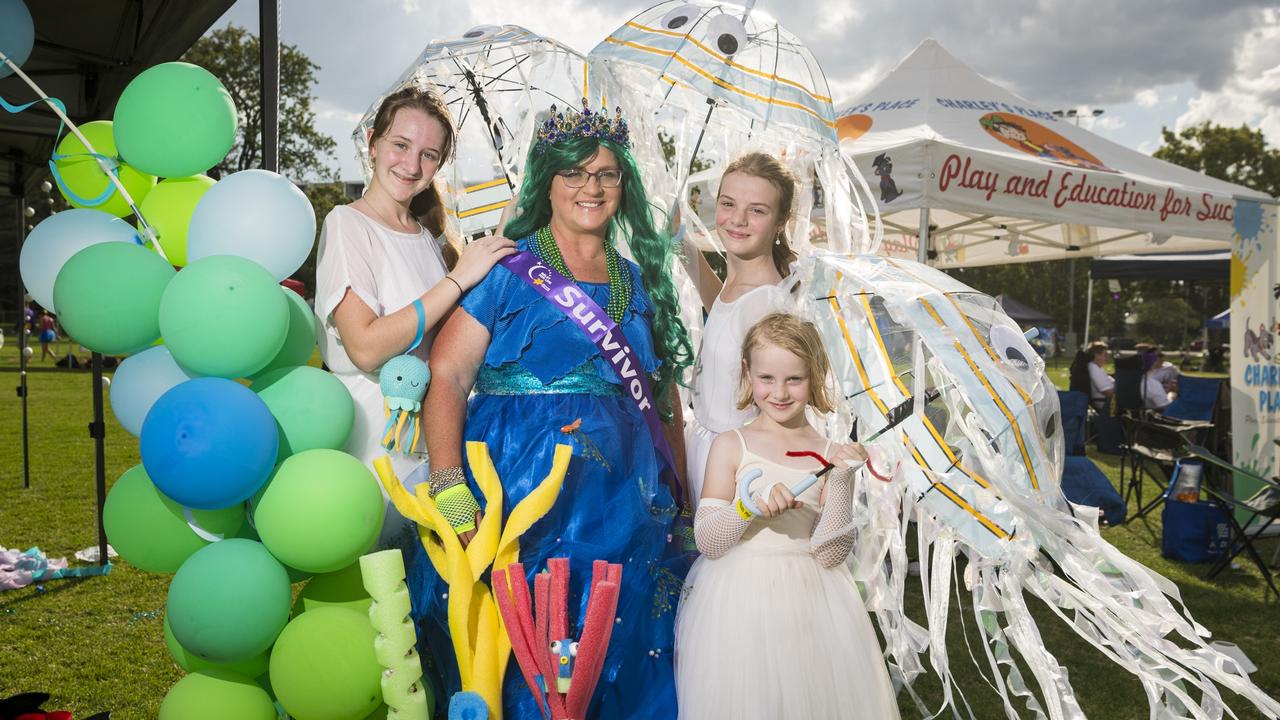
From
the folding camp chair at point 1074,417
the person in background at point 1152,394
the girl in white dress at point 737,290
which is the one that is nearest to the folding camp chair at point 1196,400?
the person in background at point 1152,394

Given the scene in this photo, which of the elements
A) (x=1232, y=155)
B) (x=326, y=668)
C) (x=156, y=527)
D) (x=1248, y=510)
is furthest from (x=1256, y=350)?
(x=1232, y=155)

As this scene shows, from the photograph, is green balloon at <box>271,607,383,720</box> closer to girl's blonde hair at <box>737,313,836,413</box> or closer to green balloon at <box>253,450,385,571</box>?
green balloon at <box>253,450,385,571</box>

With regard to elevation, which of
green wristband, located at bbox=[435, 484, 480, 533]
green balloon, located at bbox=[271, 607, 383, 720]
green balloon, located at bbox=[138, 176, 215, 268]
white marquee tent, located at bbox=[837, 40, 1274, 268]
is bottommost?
green balloon, located at bbox=[271, 607, 383, 720]

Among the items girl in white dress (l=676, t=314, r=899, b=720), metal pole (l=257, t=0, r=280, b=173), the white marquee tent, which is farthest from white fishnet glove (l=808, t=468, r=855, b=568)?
the white marquee tent

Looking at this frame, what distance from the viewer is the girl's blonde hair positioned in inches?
93.7

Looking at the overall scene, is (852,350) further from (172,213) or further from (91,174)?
(91,174)

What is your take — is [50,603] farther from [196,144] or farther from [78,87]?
[196,144]

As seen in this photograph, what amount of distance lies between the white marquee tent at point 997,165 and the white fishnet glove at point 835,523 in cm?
395

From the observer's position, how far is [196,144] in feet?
8.29

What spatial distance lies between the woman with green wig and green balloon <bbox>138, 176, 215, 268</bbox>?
904 millimetres

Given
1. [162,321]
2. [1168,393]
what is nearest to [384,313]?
[162,321]

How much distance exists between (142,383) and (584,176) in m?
1.34

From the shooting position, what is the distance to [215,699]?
7.54ft

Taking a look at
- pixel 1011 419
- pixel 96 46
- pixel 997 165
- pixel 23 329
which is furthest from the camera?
pixel 23 329
